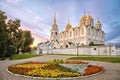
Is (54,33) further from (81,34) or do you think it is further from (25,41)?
(25,41)

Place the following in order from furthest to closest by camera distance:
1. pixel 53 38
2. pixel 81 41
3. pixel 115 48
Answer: pixel 53 38, pixel 81 41, pixel 115 48

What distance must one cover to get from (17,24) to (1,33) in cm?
1984

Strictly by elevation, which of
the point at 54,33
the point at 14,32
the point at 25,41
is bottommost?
the point at 25,41

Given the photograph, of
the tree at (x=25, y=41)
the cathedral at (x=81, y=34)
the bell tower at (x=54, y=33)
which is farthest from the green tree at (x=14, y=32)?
the bell tower at (x=54, y=33)

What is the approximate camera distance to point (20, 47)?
59.6m

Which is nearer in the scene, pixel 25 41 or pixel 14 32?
pixel 14 32

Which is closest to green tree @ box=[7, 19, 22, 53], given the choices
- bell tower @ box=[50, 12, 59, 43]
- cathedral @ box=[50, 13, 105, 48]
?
cathedral @ box=[50, 13, 105, 48]

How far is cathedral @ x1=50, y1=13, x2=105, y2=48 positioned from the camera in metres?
66.3

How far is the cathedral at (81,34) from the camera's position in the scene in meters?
66.3

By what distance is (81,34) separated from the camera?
6888 centimetres

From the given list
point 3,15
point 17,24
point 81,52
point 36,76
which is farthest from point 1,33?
point 36,76

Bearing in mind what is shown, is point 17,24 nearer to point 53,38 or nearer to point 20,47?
point 20,47

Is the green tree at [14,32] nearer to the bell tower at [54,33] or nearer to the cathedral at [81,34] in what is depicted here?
the cathedral at [81,34]

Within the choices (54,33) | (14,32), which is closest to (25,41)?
(14,32)
